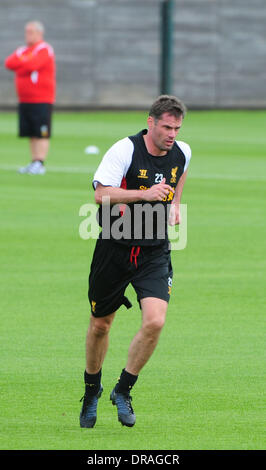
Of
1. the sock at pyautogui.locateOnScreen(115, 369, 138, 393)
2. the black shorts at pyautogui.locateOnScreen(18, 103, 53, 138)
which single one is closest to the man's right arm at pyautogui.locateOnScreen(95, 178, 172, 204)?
the sock at pyautogui.locateOnScreen(115, 369, 138, 393)

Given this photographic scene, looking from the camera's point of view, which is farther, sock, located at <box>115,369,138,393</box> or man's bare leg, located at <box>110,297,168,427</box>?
sock, located at <box>115,369,138,393</box>

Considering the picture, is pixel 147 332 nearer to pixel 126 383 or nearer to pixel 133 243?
pixel 126 383

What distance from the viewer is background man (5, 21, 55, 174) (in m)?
22.0

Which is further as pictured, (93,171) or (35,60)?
(93,171)

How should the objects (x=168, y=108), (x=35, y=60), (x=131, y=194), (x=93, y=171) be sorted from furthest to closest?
(x=93, y=171), (x=35, y=60), (x=168, y=108), (x=131, y=194)

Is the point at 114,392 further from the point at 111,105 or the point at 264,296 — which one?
the point at 111,105

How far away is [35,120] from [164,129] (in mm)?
15017

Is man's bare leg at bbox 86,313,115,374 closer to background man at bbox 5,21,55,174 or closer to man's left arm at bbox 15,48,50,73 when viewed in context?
background man at bbox 5,21,55,174

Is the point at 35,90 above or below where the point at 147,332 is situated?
above

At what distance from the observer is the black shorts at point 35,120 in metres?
22.1

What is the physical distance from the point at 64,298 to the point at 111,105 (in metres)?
31.0

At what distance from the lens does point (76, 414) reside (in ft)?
25.5

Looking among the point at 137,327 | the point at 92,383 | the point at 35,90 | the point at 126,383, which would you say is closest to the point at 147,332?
the point at 126,383

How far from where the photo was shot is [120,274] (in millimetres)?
7508
